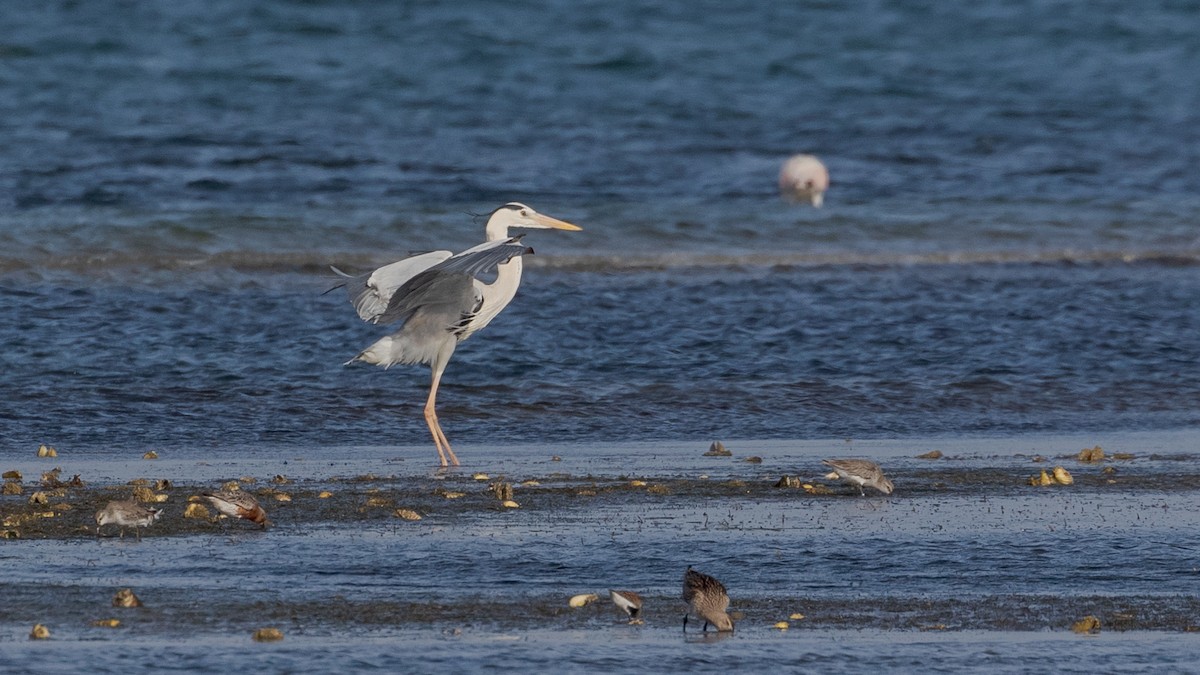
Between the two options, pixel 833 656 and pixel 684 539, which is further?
pixel 684 539

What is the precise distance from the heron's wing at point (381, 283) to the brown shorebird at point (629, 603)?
4235mm

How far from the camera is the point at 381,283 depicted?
361 inches

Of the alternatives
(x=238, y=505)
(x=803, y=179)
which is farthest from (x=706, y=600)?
(x=803, y=179)

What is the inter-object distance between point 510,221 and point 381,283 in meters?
1.12

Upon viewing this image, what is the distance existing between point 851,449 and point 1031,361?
9.59 ft

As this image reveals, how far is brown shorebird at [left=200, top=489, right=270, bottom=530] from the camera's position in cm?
630

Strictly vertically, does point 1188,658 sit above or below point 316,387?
above

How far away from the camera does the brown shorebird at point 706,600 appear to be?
495 cm

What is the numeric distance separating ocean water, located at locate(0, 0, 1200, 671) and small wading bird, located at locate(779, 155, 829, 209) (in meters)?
0.39

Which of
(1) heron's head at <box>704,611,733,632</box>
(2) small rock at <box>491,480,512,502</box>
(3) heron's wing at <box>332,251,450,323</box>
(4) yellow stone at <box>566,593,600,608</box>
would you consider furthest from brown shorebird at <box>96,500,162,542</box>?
(3) heron's wing at <box>332,251,450,323</box>

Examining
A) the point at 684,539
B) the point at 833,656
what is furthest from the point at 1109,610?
the point at 684,539

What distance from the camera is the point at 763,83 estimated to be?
3098cm

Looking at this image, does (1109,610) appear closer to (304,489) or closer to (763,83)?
(304,489)

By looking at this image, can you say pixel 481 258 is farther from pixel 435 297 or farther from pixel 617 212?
pixel 617 212
